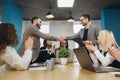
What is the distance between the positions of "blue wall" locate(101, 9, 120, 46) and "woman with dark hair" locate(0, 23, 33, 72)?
6508 millimetres

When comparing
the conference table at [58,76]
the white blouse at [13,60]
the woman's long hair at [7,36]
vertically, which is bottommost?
the conference table at [58,76]

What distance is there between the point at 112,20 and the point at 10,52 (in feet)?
22.8

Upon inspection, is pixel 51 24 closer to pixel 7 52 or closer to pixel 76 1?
pixel 76 1

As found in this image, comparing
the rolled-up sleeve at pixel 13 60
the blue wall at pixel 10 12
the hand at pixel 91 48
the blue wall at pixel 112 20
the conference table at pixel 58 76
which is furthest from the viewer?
the blue wall at pixel 112 20

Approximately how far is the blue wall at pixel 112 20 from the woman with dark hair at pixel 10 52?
6508 mm

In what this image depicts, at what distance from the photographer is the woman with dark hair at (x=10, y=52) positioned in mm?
1835

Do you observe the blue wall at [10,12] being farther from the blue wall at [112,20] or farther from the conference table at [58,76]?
the conference table at [58,76]

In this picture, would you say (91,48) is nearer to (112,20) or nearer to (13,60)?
(13,60)

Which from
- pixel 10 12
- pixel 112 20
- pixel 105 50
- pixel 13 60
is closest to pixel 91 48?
pixel 105 50

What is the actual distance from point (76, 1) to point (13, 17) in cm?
243

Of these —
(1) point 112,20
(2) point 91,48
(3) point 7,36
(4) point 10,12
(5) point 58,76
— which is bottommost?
(5) point 58,76

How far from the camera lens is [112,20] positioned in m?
8.16

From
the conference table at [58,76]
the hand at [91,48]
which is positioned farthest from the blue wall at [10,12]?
the conference table at [58,76]

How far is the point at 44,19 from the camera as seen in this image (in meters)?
9.91
